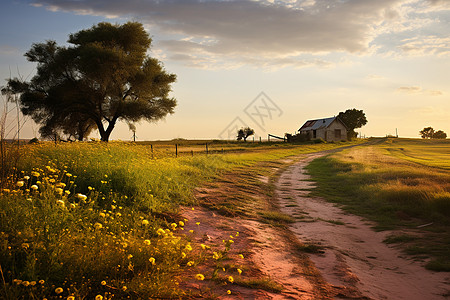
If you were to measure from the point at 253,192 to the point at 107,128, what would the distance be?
27767 mm

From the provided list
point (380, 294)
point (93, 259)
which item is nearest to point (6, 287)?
point (93, 259)

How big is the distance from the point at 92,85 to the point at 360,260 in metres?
33.6

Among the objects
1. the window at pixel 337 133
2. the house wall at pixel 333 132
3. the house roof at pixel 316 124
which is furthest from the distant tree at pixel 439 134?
the house roof at pixel 316 124

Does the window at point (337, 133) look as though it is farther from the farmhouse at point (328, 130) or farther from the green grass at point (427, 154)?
the green grass at point (427, 154)

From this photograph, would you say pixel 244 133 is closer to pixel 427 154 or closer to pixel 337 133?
pixel 337 133

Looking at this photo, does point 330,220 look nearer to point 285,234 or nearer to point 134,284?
point 285,234

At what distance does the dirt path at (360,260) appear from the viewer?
5.72 meters

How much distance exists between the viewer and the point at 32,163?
8.87 metres

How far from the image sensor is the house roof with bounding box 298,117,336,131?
71.2 meters

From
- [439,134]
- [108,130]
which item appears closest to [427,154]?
[108,130]

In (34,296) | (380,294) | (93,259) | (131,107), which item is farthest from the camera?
(131,107)

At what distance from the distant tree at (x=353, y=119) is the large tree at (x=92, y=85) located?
6555 centimetres

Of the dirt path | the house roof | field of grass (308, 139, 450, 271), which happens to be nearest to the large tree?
field of grass (308, 139, 450, 271)

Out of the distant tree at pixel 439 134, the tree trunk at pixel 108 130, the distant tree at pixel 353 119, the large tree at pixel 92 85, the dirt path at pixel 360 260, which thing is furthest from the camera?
the distant tree at pixel 439 134
